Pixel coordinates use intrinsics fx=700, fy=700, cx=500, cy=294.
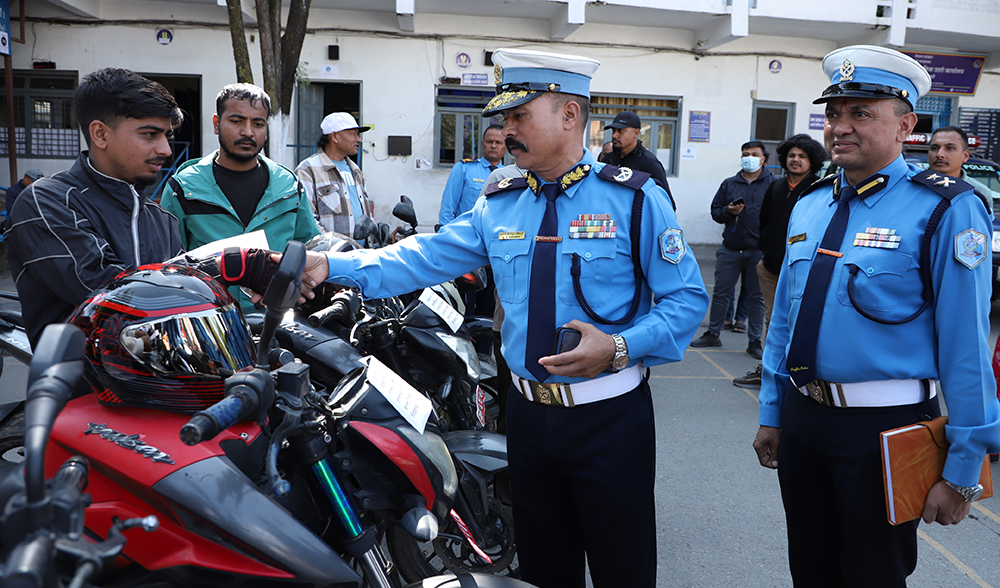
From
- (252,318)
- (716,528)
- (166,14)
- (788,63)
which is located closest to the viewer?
(252,318)

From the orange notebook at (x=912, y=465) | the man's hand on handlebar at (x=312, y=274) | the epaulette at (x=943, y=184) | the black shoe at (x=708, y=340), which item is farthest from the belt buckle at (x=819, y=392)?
the black shoe at (x=708, y=340)

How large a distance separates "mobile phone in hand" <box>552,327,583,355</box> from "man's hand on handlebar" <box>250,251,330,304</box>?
63 centimetres

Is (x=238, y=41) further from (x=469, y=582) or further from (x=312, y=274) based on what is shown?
(x=469, y=582)

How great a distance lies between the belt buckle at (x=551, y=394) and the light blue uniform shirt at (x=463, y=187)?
14.0 ft

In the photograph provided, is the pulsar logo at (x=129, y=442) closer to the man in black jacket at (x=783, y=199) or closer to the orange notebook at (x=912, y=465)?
the orange notebook at (x=912, y=465)

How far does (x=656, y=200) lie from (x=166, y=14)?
11.7 meters

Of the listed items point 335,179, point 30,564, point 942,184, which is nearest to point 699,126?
point 335,179

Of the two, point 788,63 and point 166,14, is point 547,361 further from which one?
point 788,63

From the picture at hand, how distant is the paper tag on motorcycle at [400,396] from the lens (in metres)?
1.76

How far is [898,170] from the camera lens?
1893 mm

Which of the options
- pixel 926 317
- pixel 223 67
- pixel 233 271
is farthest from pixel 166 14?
pixel 926 317

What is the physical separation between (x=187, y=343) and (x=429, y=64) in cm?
1119

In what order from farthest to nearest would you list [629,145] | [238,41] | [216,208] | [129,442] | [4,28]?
[4,28] < [238,41] < [629,145] < [216,208] < [129,442]

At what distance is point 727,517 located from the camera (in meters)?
3.30
